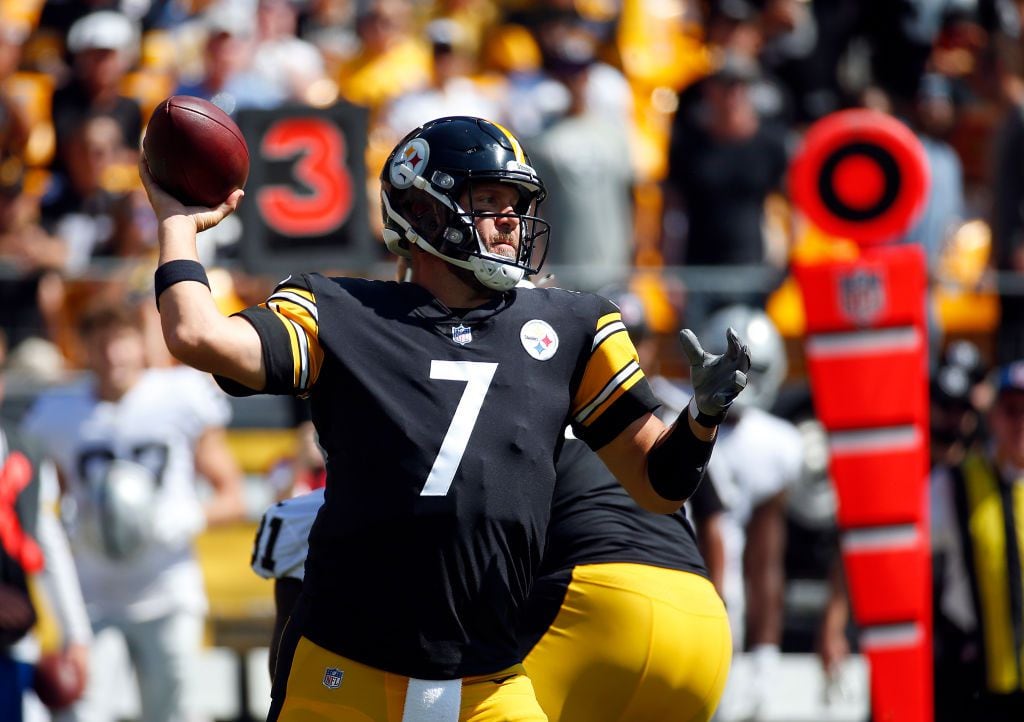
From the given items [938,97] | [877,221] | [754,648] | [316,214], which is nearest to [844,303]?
[877,221]

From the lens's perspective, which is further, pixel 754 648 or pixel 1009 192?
pixel 1009 192

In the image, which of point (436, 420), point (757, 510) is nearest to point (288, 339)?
point (436, 420)

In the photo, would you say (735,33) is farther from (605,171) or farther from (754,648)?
(754,648)

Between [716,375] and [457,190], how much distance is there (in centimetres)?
69

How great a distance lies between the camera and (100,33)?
10227 mm

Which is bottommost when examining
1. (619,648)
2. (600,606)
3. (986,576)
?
(986,576)

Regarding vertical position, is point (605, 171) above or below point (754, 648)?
above

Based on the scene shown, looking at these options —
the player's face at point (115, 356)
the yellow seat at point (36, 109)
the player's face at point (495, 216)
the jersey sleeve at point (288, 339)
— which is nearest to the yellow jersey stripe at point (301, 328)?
the jersey sleeve at point (288, 339)

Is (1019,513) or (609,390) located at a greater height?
(609,390)

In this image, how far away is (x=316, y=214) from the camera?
8.12 meters

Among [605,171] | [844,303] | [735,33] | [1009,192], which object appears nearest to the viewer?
[844,303]

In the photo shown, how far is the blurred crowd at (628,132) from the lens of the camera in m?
8.75

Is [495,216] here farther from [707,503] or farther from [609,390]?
[707,503]

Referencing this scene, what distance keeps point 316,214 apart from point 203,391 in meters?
1.16
